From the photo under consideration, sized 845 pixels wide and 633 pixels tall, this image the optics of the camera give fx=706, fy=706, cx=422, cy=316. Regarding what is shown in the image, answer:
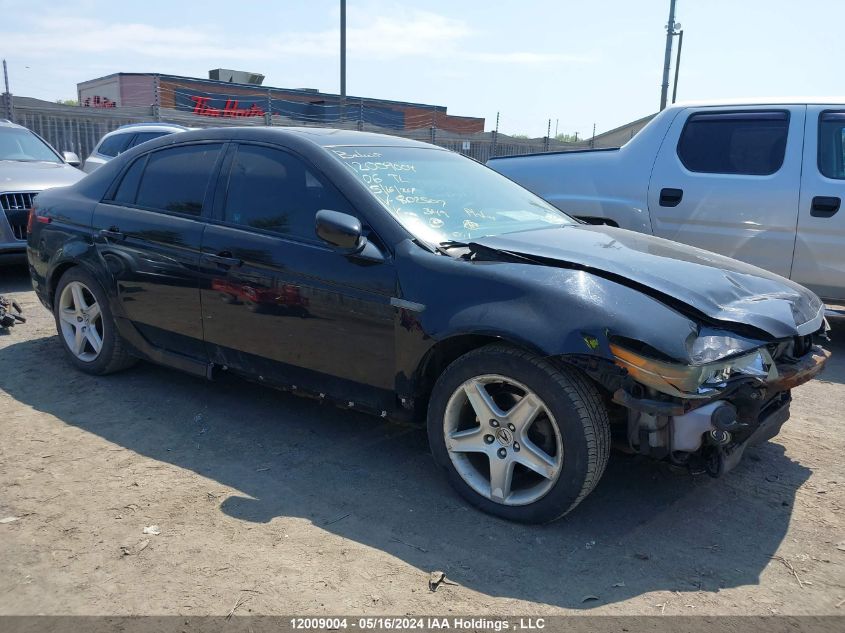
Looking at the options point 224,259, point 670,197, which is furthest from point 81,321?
point 670,197

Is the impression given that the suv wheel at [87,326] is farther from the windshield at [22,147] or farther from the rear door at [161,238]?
the windshield at [22,147]

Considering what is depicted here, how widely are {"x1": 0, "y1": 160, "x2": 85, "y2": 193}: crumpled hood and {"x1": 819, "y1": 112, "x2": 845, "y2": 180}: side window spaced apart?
7.89 m

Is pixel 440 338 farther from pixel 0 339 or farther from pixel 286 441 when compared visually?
pixel 0 339

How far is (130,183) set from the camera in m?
4.69

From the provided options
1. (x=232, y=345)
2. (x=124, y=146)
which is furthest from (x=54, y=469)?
(x=124, y=146)

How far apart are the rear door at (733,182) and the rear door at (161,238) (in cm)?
403

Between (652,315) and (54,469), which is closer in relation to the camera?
(652,315)

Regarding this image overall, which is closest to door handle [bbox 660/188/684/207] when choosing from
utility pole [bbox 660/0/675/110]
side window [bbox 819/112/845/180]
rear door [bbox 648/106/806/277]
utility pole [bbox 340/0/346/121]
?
rear door [bbox 648/106/806/277]

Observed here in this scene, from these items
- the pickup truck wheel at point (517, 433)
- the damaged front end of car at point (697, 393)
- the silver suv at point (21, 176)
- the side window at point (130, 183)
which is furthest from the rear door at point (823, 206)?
the silver suv at point (21, 176)

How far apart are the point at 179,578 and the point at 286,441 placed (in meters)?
1.32

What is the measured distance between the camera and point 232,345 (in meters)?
4.02

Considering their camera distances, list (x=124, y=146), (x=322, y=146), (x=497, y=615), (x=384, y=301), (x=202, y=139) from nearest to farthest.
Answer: (x=497, y=615), (x=384, y=301), (x=322, y=146), (x=202, y=139), (x=124, y=146)

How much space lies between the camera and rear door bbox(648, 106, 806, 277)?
5906mm

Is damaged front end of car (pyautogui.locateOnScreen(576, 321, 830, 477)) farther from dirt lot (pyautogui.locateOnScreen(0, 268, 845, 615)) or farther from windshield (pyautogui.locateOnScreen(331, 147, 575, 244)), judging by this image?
windshield (pyautogui.locateOnScreen(331, 147, 575, 244))
